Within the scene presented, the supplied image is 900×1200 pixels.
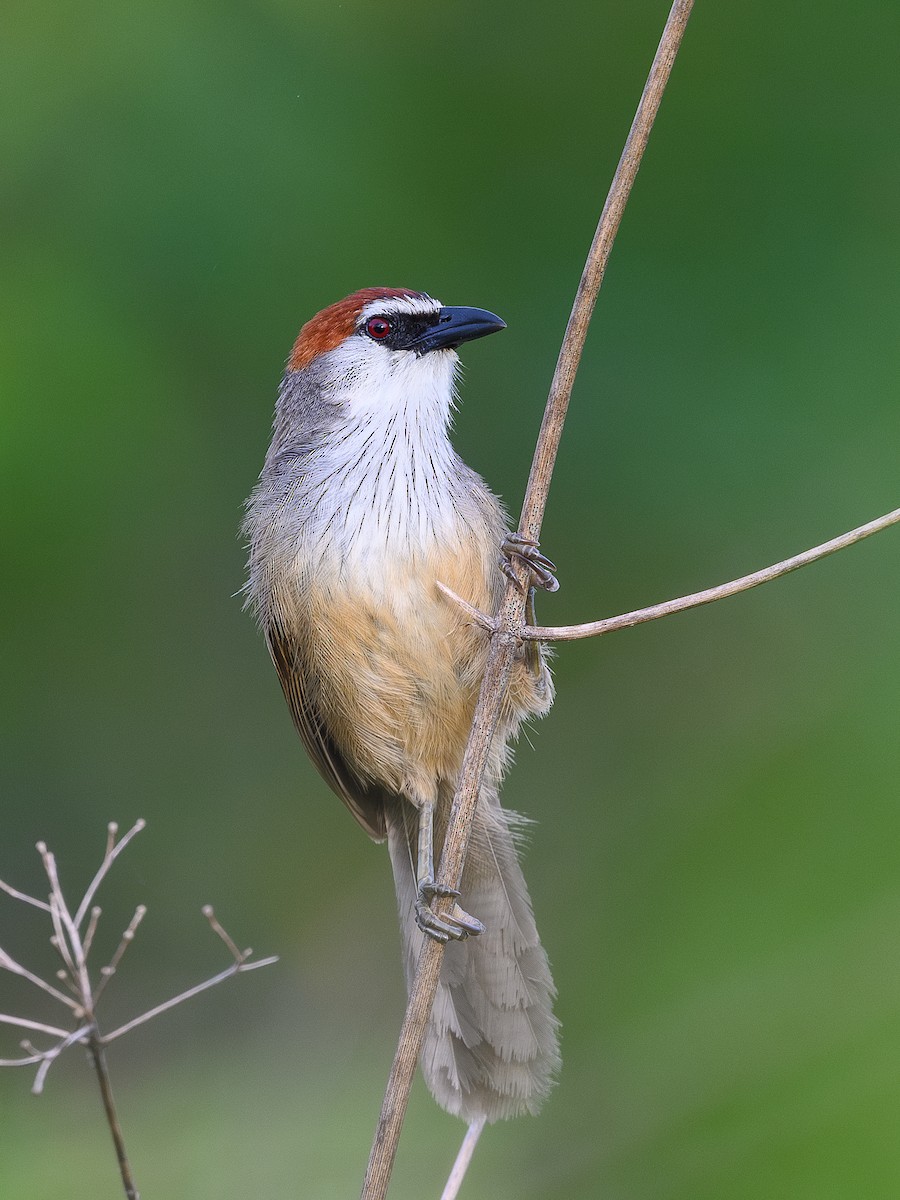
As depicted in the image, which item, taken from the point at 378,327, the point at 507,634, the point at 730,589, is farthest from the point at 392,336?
the point at 730,589

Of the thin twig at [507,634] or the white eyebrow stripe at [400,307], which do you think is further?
the white eyebrow stripe at [400,307]

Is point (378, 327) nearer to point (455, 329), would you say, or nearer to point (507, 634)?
point (455, 329)

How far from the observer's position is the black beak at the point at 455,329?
10.7 ft

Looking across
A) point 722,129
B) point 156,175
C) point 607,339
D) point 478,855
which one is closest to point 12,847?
point 478,855

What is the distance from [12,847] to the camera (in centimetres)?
456

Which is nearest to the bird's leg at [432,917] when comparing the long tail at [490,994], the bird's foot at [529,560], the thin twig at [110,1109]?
the long tail at [490,994]

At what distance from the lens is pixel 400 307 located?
3.37 meters

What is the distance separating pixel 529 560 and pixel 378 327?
1.02 meters

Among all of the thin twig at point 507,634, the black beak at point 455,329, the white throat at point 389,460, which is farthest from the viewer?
the black beak at point 455,329

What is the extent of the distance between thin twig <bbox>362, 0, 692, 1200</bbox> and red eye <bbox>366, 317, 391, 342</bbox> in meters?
1.03

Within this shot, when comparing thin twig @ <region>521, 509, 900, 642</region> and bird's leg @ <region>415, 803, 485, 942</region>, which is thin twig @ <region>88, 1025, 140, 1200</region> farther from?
bird's leg @ <region>415, 803, 485, 942</region>

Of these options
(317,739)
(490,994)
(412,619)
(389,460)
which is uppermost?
(389,460)

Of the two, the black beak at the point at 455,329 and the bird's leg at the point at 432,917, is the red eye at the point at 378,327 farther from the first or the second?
the bird's leg at the point at 432,917

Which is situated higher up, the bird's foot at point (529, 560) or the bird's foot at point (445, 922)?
the bird's foot at point (529, 560)
